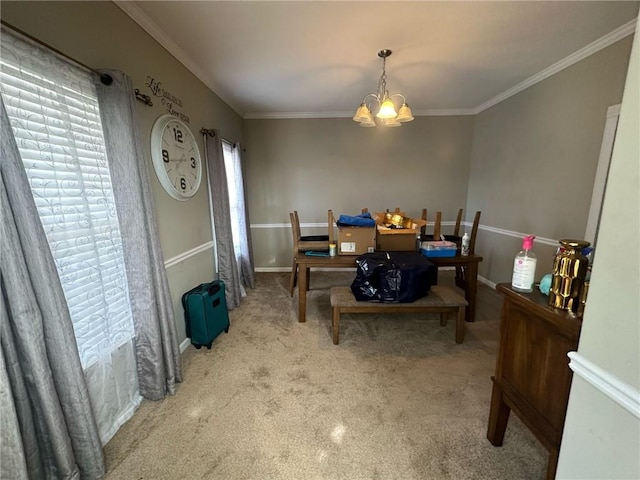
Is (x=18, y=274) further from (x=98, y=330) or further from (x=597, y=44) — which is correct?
(x=597, y=44)

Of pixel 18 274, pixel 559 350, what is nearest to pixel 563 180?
pixel 559 350

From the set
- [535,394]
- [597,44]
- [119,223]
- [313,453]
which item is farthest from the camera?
[597,44]

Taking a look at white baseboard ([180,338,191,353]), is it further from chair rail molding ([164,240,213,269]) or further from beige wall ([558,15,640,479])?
beige wall ([558,15,640,479])

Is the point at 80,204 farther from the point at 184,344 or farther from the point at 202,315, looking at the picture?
the point at 184,344

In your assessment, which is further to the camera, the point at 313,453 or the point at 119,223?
the point at 119,223

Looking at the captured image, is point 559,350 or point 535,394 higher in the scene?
point 559,350

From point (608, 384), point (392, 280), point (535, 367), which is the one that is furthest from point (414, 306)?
point (608, 384)

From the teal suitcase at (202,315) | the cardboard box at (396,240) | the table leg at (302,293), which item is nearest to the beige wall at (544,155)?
the cardboard box at (396,240)

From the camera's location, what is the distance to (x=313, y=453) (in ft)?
4.28

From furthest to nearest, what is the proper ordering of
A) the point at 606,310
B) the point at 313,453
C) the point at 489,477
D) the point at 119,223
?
the point at 119,223 < the point at 313,453 < the point at 489,477 < the point at 606,310

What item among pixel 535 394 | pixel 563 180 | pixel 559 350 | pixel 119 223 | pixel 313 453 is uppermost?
pixel 563 180

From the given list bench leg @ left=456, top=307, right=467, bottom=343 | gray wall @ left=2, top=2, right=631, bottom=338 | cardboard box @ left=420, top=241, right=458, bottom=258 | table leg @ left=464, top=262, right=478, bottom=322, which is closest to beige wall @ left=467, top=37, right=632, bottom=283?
gray wall @ left=2, top=2, right=631, bottom=338

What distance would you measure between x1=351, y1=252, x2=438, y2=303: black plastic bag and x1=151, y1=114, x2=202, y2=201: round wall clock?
65.0 inches

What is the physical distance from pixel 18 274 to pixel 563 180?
390 cm
